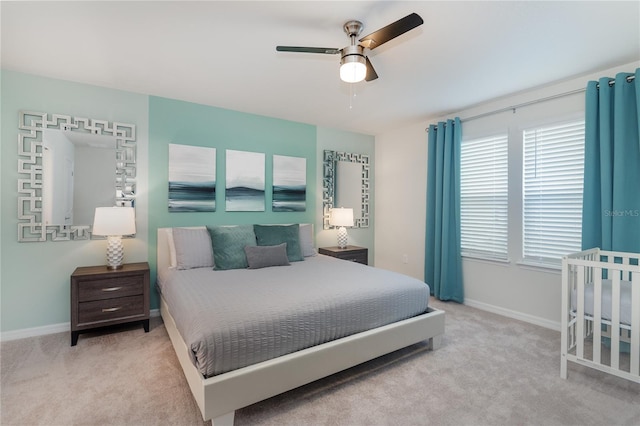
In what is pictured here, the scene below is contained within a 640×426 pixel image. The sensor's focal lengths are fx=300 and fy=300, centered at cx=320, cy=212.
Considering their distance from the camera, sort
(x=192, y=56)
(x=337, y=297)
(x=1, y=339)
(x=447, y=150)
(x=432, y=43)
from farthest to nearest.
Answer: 1. (x=447, y=150)
2. (x=1, y=339)
3. (x=192, y=56)
4. (x=432, y=43)
5. (x=337, y=297)

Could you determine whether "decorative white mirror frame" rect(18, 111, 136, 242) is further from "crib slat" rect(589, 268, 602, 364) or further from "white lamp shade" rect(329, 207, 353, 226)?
"crib slat" rect(589, 268, 602, 364)

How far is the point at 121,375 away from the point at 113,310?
0.82 m

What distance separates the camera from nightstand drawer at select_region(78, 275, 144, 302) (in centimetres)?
268

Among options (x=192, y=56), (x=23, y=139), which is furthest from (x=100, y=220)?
(x=192, y=56)

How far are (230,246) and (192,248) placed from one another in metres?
0.39

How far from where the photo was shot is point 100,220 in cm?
281

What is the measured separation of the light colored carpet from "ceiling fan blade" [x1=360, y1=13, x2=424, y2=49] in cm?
226

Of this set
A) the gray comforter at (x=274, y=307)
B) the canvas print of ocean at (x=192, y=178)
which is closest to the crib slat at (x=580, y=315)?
the gray comforter at (x=274, y=307)

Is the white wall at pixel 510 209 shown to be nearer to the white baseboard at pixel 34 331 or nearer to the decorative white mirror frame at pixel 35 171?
the decorative white mirror frame at pixel 35 171

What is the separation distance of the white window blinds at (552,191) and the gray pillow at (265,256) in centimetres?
271

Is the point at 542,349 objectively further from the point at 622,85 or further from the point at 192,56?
the point at 192,56

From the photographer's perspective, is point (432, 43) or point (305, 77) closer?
point (432, 43)

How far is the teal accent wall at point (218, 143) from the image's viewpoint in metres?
3.38

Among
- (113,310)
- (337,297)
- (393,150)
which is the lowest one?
(113,310)
